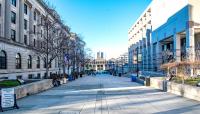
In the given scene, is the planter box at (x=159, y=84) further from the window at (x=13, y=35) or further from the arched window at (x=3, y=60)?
the window at (x=13, y=35)

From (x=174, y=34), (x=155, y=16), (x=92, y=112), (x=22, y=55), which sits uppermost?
(x=155, y=16)

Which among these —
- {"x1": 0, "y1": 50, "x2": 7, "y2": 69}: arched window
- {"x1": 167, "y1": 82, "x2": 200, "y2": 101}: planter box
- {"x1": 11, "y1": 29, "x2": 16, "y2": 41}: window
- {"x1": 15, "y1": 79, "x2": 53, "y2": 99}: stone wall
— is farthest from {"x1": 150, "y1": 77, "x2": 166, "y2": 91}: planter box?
{"x1": 11, "y1": 29, "x2": 16, "y2": 41}: window

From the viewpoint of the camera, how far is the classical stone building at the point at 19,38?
42094mm

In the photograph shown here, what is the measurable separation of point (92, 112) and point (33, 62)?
44787 mm

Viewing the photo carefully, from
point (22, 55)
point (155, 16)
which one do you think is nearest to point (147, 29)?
point (155, 16)

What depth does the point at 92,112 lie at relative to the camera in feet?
46.3

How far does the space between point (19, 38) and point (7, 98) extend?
35.2m

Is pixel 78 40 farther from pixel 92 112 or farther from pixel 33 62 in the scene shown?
pixel 92 112

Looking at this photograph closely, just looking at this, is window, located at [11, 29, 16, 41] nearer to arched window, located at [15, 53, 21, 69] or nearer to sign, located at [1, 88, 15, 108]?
arched window, located at [15, 53, 21, 69]

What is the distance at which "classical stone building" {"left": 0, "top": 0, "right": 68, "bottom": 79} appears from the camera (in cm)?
4209

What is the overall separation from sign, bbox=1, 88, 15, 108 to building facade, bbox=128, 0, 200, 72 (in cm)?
1903

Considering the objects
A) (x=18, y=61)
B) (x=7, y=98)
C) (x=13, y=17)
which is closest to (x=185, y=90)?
(x=7, y=98)

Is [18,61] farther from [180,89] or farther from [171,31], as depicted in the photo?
[180,89]

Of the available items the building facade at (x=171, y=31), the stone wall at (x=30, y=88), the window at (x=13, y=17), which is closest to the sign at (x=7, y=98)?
the stone wall at (x=30, y=88)
